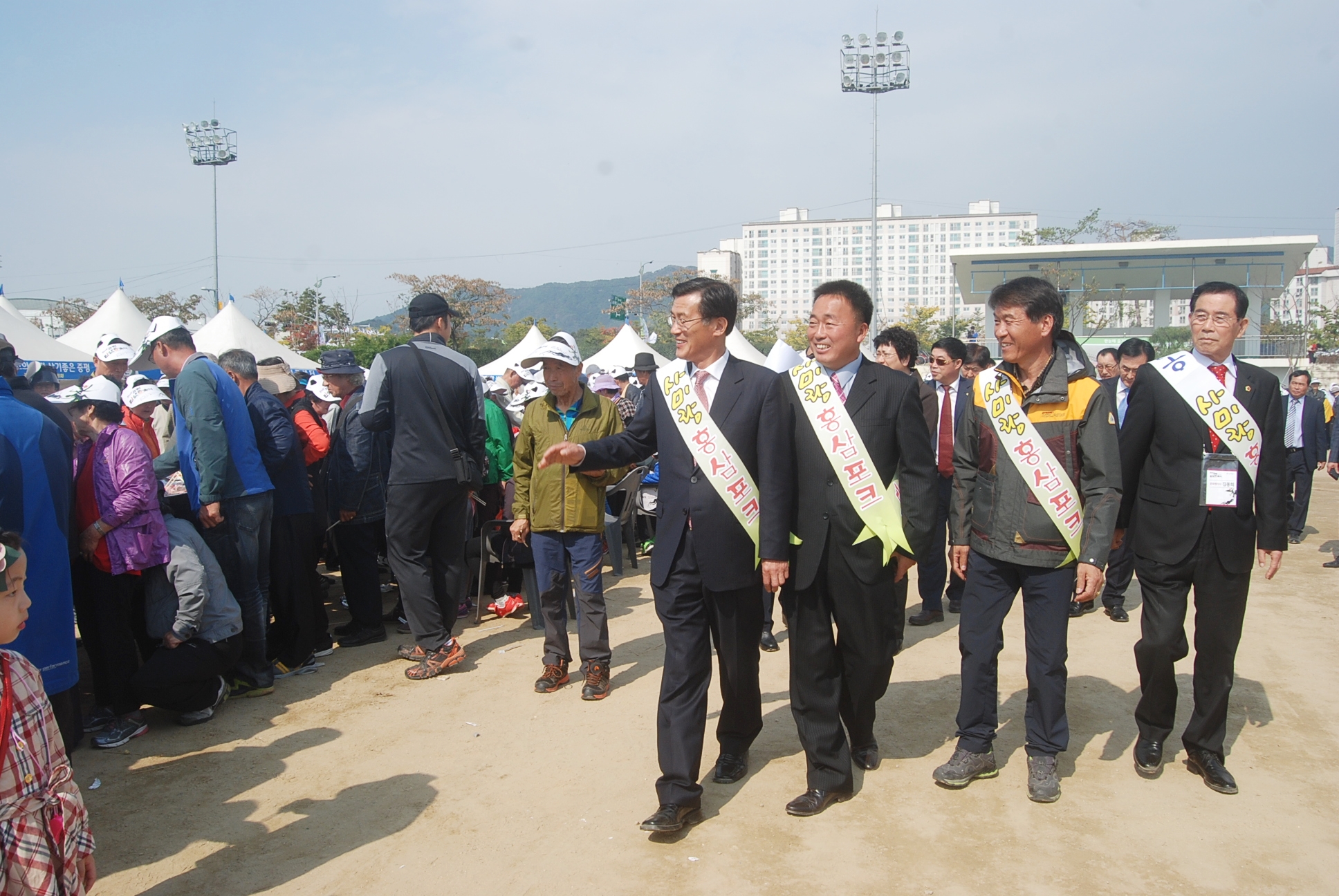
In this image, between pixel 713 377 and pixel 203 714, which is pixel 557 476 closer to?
pixel 713 377

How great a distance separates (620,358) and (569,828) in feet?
47.9

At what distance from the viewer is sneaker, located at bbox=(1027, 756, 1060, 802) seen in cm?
348

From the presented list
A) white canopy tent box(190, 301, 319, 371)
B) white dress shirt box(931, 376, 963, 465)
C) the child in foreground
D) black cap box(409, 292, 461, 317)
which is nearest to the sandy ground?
the child in foreground

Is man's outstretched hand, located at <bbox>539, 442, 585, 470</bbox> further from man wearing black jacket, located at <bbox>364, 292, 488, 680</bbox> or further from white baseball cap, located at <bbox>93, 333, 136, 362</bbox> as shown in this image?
white baseball cap, located at <bbox>93, 333, 136, 362</bbox>

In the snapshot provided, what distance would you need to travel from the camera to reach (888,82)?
37938 millimetres

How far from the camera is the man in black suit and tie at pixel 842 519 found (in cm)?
348

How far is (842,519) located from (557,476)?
1841 millimetres

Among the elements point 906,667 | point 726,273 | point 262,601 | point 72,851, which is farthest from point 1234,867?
point 726,273

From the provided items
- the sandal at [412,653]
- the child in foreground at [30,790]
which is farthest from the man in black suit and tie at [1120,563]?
the child in foreground at [30,790]

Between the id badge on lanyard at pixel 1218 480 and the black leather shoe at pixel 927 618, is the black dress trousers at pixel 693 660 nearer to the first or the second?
the id badge on lanyard at pixel 1218 480

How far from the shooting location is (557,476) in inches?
189

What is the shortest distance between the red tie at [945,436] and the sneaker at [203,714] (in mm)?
4632

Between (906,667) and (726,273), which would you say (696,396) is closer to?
(906,667)

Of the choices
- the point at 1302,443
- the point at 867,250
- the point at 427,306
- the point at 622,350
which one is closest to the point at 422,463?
the point at 427,306
